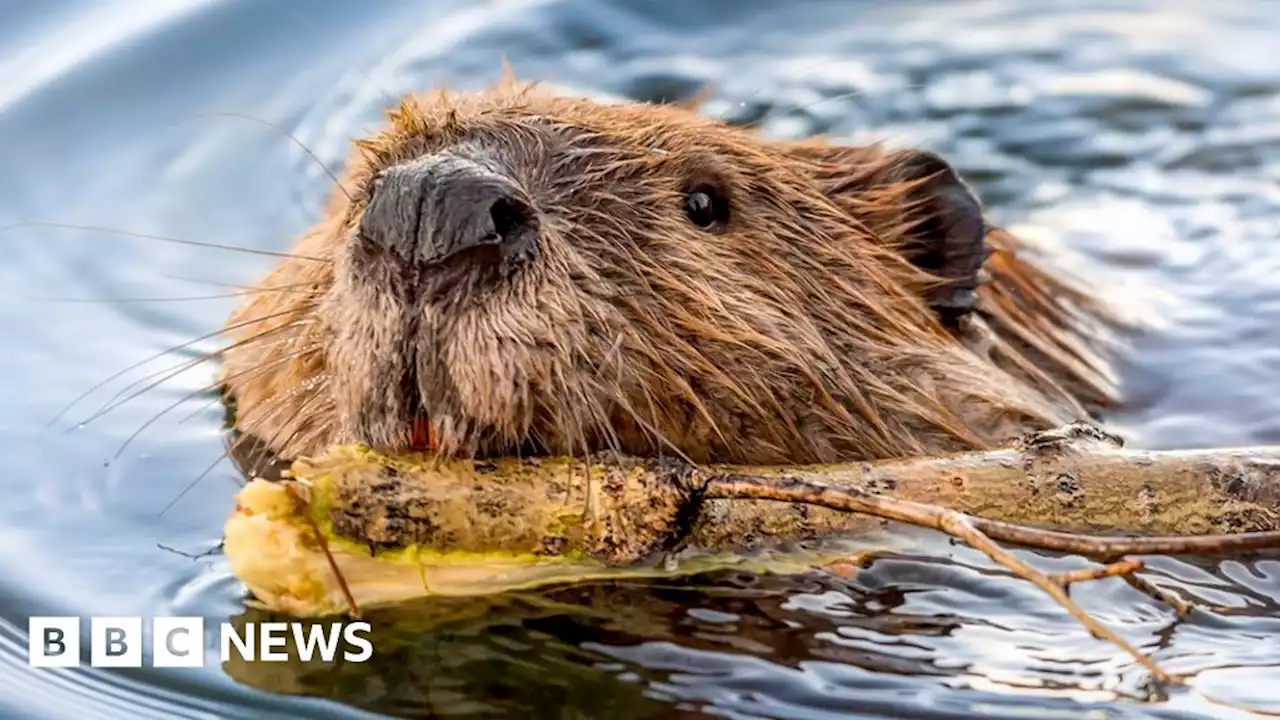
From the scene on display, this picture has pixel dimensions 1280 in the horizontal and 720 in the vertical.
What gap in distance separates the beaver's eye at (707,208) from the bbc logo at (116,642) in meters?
1.07

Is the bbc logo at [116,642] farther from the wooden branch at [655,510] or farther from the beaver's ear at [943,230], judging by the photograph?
the beaver's ear at [943,230]

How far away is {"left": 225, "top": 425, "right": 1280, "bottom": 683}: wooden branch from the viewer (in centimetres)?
297

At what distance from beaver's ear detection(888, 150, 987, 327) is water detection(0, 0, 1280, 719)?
26.6 inches

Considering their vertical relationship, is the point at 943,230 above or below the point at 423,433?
above

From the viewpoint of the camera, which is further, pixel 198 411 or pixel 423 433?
pixel 198 411

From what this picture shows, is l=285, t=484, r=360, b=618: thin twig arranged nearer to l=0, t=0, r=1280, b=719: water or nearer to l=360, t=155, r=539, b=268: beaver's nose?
l=0, t=0, r=1280, b=719: water

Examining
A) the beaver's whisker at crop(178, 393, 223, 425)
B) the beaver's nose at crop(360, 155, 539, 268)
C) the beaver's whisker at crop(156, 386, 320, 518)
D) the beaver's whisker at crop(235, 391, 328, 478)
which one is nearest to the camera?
the beaver's nose at crop(360, 155, 539, 268)

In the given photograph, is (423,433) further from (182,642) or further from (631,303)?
(182,642)

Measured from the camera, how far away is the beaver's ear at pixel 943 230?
12.9ft

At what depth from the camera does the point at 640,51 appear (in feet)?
22.4

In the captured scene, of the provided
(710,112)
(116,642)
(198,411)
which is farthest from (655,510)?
(710,112)

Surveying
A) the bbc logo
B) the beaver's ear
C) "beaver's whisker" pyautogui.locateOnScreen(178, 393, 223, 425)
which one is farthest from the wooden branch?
"beaver's whisker" pyautogui.locateOnScreen(178, 393, 223, 425)

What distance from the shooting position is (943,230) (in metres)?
4.00

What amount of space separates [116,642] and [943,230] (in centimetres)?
177
